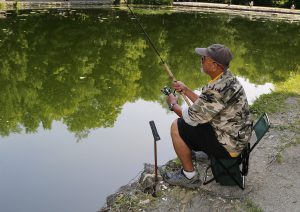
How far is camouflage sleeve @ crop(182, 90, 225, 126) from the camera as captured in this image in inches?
154

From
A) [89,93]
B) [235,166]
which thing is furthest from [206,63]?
[89,93]

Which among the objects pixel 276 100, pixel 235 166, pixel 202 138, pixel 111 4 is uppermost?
pixel 202 138

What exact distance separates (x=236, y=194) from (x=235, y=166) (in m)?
0.33

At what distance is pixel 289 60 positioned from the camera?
15359mm

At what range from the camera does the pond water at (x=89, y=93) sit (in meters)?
5.62

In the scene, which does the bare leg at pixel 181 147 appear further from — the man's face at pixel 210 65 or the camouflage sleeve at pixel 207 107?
the man's face at pixel 210 65

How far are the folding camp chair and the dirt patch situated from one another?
0.35 feet

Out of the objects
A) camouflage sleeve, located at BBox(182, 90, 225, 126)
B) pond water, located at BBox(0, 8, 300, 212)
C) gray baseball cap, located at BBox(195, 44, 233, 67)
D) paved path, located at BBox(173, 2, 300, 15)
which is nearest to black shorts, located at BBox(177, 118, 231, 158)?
camouflage sleeve, located at BBox(182, 90, 225, 126)

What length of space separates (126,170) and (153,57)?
9682 millimetres

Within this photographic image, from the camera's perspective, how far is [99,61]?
13477mm

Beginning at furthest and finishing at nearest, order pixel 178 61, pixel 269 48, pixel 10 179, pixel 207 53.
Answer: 1. pixel 269 48
2. pixel 178 61
3. pixel 10 179
4. pixel 207 53

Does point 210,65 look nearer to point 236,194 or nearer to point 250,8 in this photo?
point 236,194

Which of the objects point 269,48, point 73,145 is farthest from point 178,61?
point 73,145

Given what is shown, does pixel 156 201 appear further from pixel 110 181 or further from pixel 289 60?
pixel 289 60
